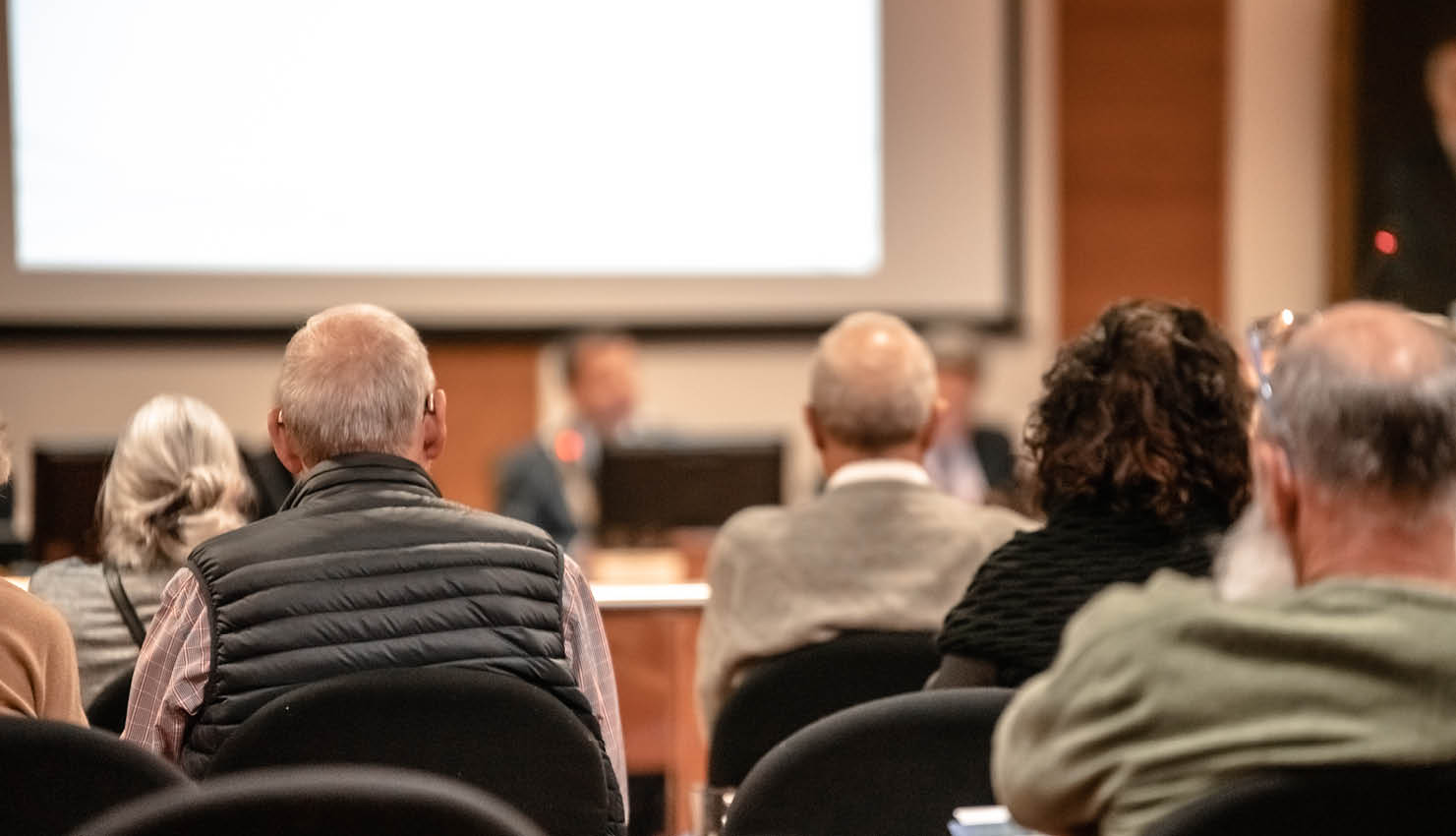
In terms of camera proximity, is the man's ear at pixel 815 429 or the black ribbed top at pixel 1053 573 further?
the man's ear at pixel 815 429

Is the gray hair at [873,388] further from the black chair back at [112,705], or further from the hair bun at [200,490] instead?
the black chair back at [112,705]

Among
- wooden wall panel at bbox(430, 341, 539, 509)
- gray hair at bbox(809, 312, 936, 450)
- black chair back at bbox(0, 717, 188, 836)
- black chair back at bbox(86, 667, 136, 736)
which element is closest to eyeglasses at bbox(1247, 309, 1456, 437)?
black chair back at bbox(0, 717, 188, 836)

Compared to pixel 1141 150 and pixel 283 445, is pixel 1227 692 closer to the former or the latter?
pixel 283 445

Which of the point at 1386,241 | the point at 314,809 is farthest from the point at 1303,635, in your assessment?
the point at 1386,241

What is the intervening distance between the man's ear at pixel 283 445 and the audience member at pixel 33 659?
35cm

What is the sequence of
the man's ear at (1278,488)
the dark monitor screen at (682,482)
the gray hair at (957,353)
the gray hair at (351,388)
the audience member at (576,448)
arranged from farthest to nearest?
the gray hair at (957,353)
the audience member at (576,448)
the dark monitor screen at (682,482)
the gray hair at (351,388)
the man's ear at (1278,488)

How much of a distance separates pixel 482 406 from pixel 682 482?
1.94 m

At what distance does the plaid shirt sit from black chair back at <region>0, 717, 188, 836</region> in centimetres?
40

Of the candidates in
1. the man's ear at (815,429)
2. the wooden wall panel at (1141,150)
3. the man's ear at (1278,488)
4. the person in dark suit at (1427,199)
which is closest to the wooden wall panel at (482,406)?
the wooden wall panel at (1141,150)

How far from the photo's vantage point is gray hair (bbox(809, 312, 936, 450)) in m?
2.88

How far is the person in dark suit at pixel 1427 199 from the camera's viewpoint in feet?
19.5

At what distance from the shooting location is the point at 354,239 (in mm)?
5961

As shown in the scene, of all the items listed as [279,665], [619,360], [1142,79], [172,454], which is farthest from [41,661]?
[1142,79]

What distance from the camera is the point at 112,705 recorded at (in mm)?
2131
